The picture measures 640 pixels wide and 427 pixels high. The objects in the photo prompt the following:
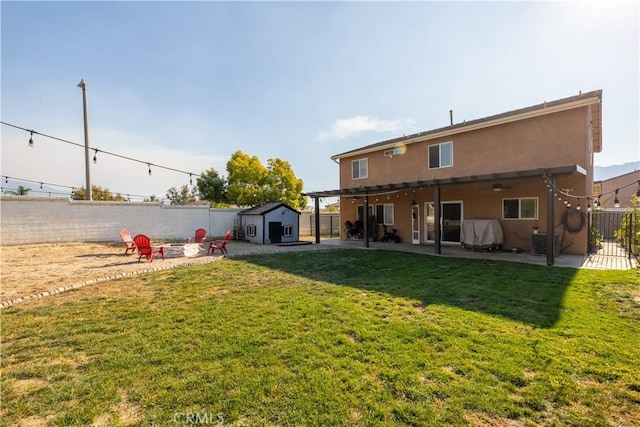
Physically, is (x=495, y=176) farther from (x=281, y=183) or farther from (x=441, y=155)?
(x=281, y=183)

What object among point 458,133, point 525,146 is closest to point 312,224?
point 458,133

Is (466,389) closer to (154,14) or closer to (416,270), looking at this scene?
(416,270)

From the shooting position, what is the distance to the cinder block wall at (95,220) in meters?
11.7

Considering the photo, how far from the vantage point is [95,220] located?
13617mm

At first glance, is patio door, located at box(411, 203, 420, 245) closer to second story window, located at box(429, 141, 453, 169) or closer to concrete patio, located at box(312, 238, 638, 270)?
second story window, located at box(429, 141, 453, 169)

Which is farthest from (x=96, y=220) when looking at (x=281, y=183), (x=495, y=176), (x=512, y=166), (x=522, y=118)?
(x=522, y=118)

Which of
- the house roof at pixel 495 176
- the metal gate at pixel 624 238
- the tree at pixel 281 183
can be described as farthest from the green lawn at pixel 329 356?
the tree at pixel 281 183

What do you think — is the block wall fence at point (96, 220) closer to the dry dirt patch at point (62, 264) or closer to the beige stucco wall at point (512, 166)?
the dry dirt patch at point (62, 264)

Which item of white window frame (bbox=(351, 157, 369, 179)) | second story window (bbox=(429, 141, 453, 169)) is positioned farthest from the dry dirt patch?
second story window (bbox=(429, 141, 453, 169))

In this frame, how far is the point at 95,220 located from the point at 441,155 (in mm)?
16315

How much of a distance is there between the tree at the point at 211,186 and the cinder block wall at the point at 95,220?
6.88m

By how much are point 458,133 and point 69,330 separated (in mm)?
13115

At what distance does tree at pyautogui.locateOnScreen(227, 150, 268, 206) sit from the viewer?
22734 mm

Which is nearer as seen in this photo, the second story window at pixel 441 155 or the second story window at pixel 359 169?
the second story window at pixel 441 155
